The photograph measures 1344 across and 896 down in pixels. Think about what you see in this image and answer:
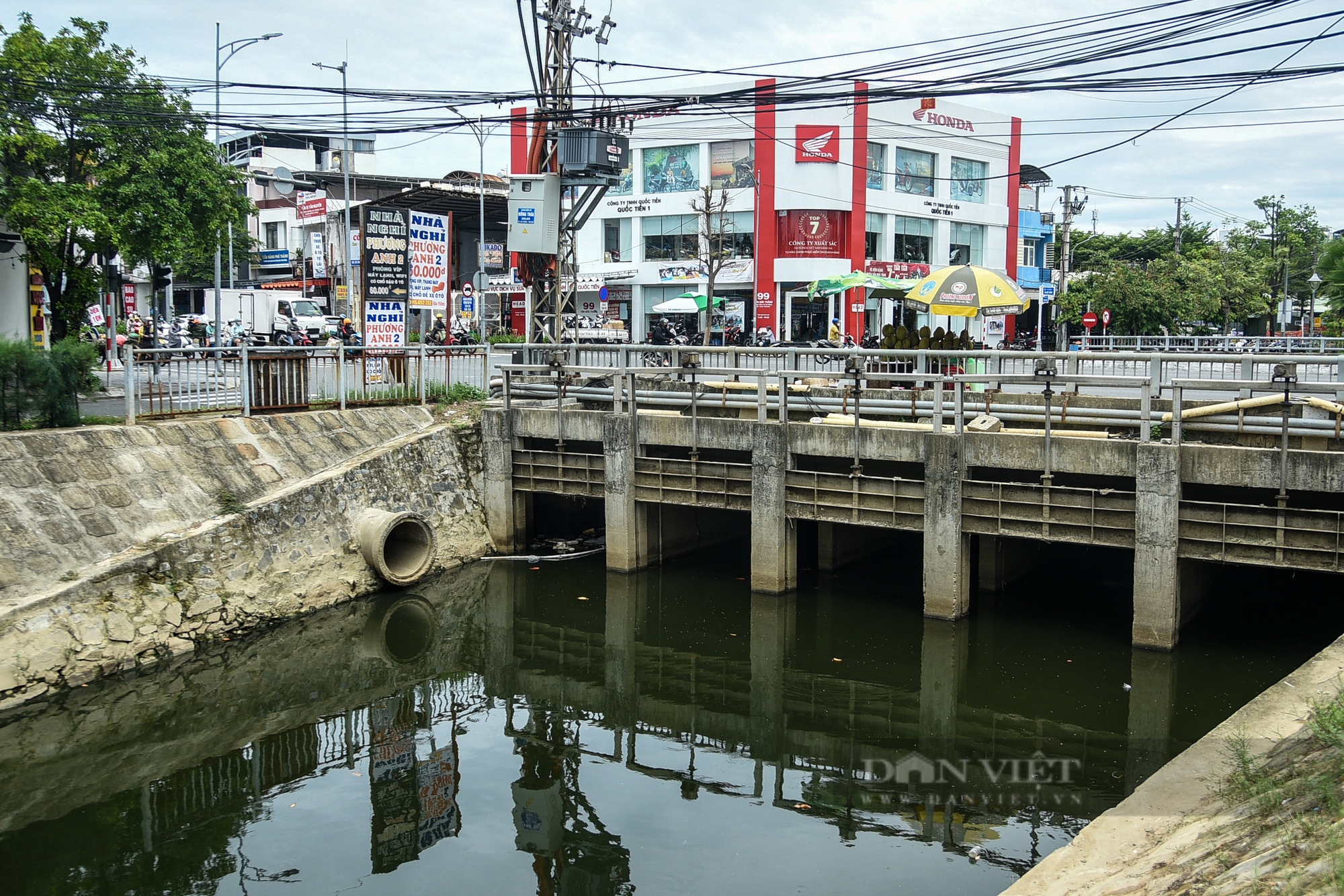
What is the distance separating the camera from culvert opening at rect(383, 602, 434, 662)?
14.6m

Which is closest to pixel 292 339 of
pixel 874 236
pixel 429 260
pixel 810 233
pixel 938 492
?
pixel 429 260

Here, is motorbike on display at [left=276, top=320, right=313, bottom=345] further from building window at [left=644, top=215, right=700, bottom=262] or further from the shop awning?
the shop awning

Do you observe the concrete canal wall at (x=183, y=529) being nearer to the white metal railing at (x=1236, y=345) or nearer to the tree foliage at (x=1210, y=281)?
the white metal railing at (x=1236, y=345)

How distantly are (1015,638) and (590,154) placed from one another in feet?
40.7

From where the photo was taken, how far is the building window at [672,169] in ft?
158

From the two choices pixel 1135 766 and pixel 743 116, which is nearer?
pixel 1135 766

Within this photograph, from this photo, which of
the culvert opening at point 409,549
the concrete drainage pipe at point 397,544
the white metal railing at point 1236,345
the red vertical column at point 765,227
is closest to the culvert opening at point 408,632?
the concrete drainage pipe at point 397,544

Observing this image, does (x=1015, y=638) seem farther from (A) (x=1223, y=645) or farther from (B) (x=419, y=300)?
(B) (x=419, y=300)

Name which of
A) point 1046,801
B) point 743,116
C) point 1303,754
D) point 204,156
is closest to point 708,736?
point 1046,801

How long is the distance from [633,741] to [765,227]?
123ft

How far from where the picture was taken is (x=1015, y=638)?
14.2 m

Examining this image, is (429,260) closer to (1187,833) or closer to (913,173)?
(1187,833)

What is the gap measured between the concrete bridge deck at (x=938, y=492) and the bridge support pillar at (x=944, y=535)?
2cm

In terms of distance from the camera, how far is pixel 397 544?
17828 mm
